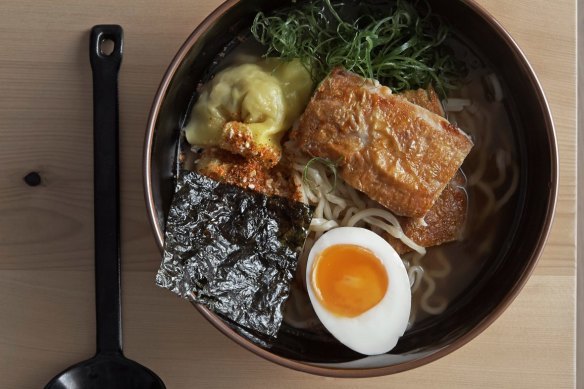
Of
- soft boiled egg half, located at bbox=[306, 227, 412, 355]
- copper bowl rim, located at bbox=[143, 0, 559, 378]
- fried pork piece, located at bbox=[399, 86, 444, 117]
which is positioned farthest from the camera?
fried pork piece, located at bbox=[399, 86, 444, 117]

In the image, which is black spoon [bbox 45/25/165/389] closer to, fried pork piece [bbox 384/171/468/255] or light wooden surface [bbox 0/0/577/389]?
light wooden surface [bbox 0/0/577/389]

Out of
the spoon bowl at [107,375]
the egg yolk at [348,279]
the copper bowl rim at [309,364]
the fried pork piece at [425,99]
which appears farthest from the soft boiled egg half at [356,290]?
the spoon bowl at [107,375]

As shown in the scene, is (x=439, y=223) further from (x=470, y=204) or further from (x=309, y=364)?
(x=309, y=364)

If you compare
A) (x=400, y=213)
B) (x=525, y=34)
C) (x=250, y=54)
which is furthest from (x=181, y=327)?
(x=525, y=34)

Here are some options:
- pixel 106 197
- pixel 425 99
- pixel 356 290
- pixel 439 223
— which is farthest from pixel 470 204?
pixel 106 197

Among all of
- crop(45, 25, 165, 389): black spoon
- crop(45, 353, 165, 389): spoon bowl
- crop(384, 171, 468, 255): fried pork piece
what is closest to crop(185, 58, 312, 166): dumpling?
crop(45, 25, 165, 389): black spoon

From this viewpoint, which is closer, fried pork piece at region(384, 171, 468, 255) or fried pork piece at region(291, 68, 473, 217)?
fried pork piece at region(291, 68, 473, 217)

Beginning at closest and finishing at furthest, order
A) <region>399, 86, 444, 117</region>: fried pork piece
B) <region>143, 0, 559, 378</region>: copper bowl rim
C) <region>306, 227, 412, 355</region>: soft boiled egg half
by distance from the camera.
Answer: <region>143, 0, 559, 378</region>: copper bowl rim, <region>306, 227, 412, 355</region>: soft boiled egg half, <region>399, 86, 444, 117</region>: fried pork piece
